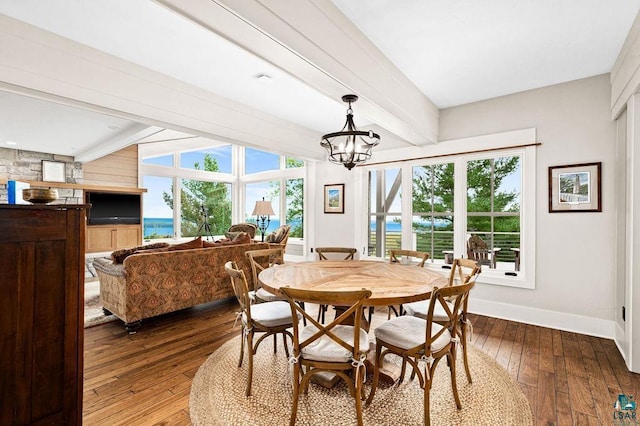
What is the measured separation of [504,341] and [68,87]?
14.8 feet

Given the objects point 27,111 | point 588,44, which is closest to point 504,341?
point 588,44

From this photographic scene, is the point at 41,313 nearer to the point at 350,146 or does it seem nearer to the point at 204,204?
the point at 350,146

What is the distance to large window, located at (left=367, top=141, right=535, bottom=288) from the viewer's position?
3.71 m

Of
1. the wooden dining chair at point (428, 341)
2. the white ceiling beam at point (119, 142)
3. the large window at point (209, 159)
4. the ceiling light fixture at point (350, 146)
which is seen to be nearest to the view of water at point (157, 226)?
the large window at point (209, 159)

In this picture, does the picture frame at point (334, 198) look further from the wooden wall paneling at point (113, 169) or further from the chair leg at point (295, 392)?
the wooden wall paneling at point (113, 169)

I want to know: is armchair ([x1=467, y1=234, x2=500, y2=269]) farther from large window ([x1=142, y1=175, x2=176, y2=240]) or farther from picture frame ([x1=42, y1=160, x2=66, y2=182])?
picture frame ([x1=42, y1=160, x2=66, y2=182])

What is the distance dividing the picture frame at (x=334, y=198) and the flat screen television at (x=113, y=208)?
4886mm

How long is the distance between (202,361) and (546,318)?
3.69 metres

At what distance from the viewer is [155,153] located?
7.66 m

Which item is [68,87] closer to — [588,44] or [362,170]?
[362,170]

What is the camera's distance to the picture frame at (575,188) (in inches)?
126

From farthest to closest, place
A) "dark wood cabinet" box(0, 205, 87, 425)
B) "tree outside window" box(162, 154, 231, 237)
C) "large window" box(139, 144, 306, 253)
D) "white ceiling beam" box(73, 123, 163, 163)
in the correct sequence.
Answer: "tree outside window" box(162, 154, 231, 237) → "large window" box(139, 144, 306, 253) → "white ceiling beam" box(73, 123, 163, 163) → "dark wood cabinet" box(0, 205, 87, 425)

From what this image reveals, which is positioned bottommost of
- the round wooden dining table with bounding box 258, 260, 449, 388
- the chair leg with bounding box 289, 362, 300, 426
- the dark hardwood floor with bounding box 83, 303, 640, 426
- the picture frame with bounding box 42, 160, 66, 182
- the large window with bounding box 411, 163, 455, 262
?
the dark hardwood floor with bounding box 83, 303, 640, 426

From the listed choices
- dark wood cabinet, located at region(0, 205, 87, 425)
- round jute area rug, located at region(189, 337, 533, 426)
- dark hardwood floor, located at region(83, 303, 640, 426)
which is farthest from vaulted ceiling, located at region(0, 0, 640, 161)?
round jute area rug, located at region(189, 337, 533, 426)
